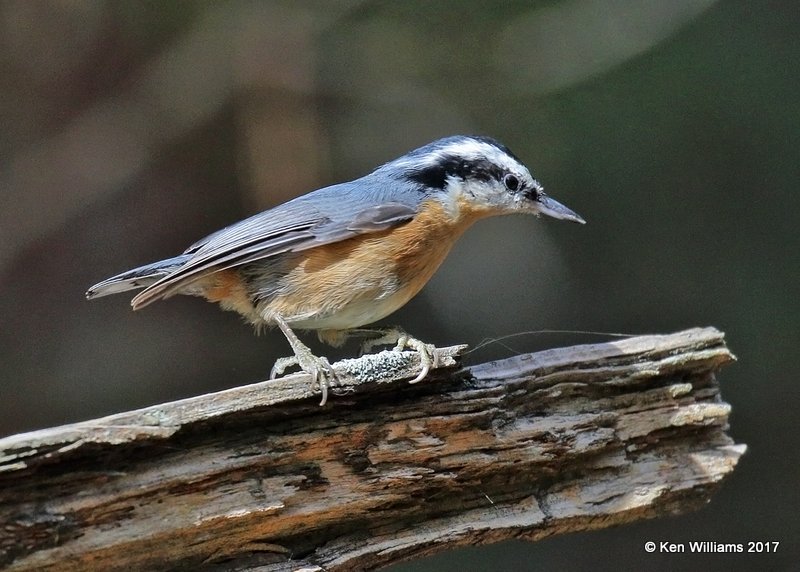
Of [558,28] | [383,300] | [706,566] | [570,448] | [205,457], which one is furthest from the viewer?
[706,566]

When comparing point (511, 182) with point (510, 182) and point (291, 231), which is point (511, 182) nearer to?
point (510, 182)

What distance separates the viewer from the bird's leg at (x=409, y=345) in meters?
2.61

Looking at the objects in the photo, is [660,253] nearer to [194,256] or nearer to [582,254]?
[582,254]

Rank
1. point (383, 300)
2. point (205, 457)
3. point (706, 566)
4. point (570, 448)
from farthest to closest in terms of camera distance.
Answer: point (706, 566) → point (383, 300) → point (570, 448) → point (205, 457)

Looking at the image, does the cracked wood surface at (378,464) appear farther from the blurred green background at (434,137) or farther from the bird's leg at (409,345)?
the blurred green background at (434,137)

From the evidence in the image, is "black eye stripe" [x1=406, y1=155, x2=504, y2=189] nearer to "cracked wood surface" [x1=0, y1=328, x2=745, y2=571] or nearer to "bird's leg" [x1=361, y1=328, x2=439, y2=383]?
"bird's leg" [x1=361, y1=328, x2=439, y2=383]

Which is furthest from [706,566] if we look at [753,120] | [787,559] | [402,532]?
[402,532]

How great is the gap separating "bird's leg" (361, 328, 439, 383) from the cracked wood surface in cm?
4

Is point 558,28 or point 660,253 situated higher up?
point 558,28

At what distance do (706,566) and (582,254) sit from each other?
203 centimetres

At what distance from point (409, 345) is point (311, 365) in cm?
61

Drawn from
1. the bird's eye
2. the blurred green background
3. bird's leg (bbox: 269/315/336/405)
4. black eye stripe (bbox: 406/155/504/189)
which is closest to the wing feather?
black eye stripe (bbox: 406/155/504/189)

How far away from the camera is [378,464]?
8.29ft

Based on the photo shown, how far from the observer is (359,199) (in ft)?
10.5
